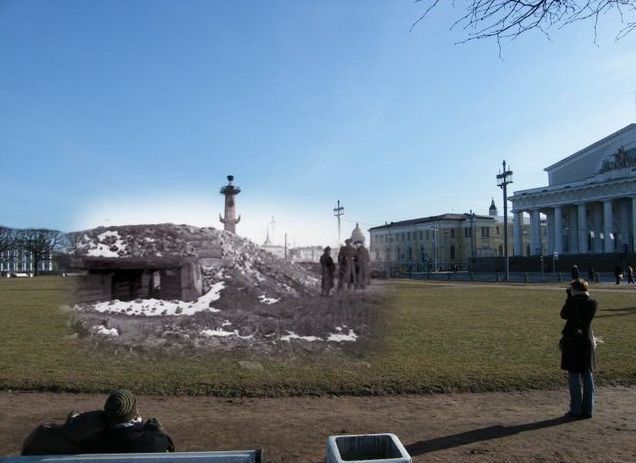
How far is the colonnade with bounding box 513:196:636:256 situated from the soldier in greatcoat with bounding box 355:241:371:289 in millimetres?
84022

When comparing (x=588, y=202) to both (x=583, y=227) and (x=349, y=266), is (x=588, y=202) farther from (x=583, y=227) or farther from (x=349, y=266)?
(x=349, y=266)

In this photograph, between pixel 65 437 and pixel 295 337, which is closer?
pixel 65 437

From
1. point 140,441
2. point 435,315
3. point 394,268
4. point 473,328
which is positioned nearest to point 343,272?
point 394,268

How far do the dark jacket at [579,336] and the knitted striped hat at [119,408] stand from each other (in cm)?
599

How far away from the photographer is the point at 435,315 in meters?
20.0

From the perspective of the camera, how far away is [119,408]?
4254mm

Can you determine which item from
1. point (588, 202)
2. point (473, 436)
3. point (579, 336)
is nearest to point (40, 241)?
point (473, 436)

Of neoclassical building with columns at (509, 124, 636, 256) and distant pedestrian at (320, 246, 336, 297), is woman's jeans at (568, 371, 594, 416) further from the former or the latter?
neoclassical building with columns at (509, 124, 636, 256)

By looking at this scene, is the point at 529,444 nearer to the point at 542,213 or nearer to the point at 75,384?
the point at 75,384

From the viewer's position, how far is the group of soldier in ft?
13.6

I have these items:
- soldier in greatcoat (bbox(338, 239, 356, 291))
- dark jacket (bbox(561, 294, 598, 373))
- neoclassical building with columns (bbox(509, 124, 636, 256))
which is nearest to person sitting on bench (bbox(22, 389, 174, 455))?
soldier in greatcoat (bbox(338, 239, 356, 291))

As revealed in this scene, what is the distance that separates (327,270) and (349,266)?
8.4 inches

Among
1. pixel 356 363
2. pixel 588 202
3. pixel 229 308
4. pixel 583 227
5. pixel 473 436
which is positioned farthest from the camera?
pixel 583 227

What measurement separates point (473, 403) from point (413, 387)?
1.08 m
